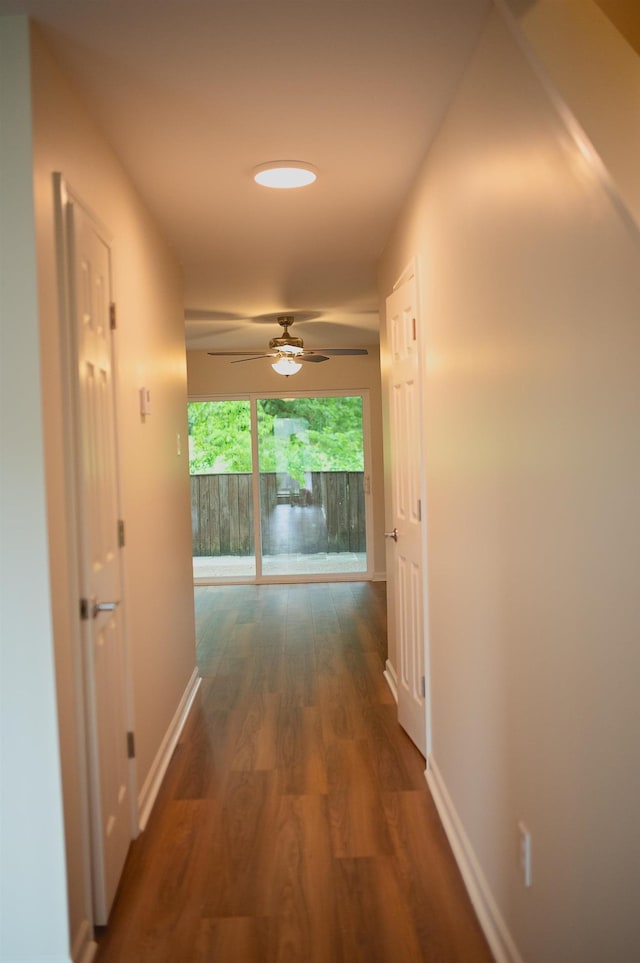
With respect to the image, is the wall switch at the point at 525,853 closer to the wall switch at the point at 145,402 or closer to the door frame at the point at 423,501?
the door frame at the point at 423,501

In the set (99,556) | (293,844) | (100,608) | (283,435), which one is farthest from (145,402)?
(283,435)

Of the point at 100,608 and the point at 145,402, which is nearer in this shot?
the point at 100,608

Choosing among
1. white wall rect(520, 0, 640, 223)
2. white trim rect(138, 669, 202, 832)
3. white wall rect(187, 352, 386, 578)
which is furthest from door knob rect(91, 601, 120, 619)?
white wall rect(187, 352, 386, 578)

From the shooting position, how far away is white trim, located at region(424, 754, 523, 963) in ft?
6.94

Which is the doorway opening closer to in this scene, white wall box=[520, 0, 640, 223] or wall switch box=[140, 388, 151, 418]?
wall switch box=[140, 388, 151, 418]

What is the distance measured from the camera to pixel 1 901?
78.2 inches

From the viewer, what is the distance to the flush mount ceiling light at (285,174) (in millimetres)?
3100

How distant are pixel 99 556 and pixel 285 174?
1677 mm

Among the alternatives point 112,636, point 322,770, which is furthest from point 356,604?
point 112,636

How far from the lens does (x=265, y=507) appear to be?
27.9 feet

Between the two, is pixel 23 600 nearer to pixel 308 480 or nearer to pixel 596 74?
pixel 596 74

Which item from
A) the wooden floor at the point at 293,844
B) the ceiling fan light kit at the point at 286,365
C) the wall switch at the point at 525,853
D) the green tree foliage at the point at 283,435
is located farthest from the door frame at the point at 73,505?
the green tree foliage at the point at 283,435

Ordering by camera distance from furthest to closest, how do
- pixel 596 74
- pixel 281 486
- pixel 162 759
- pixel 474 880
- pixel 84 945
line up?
pixel 281 486 < pixel 162 759 < pixel 474 880 < pixel 84 945 < pixel 596 74

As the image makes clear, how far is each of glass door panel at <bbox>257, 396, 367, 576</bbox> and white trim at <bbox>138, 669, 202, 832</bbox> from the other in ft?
12.9
